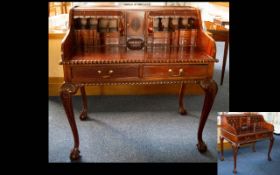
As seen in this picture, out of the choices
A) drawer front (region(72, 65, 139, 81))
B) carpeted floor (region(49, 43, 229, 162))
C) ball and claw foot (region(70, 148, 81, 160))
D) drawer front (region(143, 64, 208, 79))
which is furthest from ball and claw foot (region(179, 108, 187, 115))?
ball and claw foot (region(70, 148, 81, 160))

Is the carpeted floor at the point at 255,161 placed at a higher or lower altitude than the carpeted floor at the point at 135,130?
higher

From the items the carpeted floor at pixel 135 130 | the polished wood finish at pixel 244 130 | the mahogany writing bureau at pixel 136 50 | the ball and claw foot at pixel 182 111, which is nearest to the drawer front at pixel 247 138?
the polished wood finish at pixel 244 130

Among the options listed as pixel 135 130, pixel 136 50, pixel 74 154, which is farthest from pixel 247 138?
pixel 74 154

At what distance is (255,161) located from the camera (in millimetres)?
1579

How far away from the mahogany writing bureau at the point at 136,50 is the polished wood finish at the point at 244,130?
1.62 feet

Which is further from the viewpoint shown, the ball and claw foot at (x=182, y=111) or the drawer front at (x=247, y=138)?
the ball and claw foot at (x=182, y=111)

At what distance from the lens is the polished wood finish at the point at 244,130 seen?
1387 mm

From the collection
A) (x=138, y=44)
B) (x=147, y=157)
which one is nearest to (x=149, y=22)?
(x=138, y=44)

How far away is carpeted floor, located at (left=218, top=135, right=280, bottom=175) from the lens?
1.43 metres

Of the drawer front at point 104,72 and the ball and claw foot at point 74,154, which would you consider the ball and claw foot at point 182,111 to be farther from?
the ball and claw foot at point 74,154

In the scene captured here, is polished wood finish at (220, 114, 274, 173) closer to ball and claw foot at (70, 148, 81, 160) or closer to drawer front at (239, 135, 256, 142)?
drawer front at (239, 135, 256, 142)

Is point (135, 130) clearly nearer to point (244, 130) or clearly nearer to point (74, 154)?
point (74, 154)

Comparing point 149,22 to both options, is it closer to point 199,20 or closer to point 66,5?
point 199,20

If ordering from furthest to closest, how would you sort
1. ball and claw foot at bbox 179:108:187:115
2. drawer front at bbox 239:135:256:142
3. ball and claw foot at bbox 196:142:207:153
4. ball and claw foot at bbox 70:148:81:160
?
ball and claw foot at bbox 179:108:187:115, ball and claw foot at bbox 196:142:207:153, ball and claw foot at bbox 70:148:81:160, drawer front at bbox 239:135:256:142
